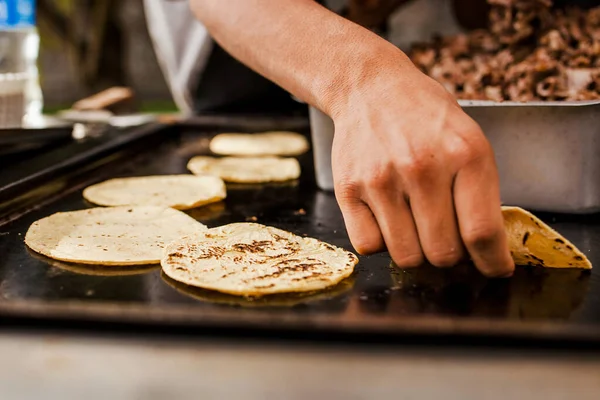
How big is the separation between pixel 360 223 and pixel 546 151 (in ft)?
2.10

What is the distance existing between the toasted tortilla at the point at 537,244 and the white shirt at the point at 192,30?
174 cm

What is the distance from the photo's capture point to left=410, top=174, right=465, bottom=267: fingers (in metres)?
1.02

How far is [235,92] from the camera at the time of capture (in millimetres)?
3146

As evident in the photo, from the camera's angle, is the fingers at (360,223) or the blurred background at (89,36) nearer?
the fingers at (360,223)

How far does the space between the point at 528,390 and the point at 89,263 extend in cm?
81

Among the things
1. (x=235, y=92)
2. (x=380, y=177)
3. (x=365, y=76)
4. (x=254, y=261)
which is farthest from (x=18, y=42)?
(x=380, y=177)

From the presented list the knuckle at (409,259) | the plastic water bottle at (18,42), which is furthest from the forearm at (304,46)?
the plastic water bottle at (18,42)

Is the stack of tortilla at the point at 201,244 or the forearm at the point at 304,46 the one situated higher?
the forearm at the point at 304,46

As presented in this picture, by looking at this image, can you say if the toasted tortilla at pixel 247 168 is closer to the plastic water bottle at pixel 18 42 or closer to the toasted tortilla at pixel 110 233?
the toasted tortilla at pixel 110 233

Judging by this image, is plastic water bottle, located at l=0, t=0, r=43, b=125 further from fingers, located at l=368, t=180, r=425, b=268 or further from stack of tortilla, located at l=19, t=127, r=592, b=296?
fingers, located at l=368, t=180, r=425, b=268

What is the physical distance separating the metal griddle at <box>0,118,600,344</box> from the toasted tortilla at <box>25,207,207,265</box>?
33mm

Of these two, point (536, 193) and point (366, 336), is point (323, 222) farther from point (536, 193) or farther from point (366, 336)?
point (366, 336)

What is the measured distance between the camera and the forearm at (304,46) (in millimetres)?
1184

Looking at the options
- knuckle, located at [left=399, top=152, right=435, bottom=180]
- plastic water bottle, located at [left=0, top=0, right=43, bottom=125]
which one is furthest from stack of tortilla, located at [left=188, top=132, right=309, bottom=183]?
knuckle, located at [left=399, top=152, right=435, bottom=180]
